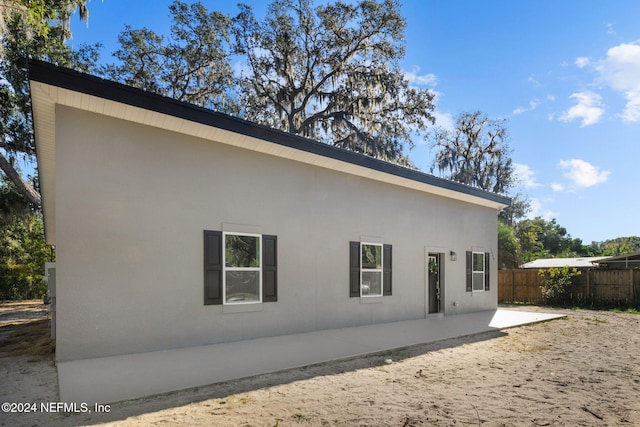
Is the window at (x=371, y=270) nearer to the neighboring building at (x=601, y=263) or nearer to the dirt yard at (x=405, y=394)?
the dirt yard at (x=405, y=394)

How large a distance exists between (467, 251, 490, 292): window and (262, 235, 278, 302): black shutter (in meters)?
6.92

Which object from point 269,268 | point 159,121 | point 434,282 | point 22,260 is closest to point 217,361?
→ point 269,268

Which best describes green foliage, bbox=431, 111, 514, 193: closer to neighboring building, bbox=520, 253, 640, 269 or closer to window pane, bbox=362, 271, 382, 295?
neighboring building, bbox=520, 253, 640, 269

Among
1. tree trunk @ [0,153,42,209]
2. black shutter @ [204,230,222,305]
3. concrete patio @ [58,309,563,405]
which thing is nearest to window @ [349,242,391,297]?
concrete patio @ [58,309,563,405]

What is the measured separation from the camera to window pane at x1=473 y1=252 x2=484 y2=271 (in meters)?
12.3

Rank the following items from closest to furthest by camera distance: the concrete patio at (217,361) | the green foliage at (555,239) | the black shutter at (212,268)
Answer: the concrete patio at (217,361)
the black shutter at (212,268)
the green foliage at (555,239)

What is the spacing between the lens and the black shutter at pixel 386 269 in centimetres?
953

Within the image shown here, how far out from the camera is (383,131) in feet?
62.5

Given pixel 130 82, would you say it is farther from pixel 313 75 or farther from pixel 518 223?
pixel 518 223

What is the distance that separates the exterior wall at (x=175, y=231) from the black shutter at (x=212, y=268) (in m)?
0.10

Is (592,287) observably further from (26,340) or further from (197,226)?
(26,340)

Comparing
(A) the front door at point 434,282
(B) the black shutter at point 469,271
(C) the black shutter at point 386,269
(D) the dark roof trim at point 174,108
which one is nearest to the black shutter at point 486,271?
(B) the black shutter at point 469,271

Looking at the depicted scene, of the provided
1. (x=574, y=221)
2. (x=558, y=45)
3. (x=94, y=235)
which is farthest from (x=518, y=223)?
(x=94, y=235)

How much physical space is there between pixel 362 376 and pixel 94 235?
13.7 feet
